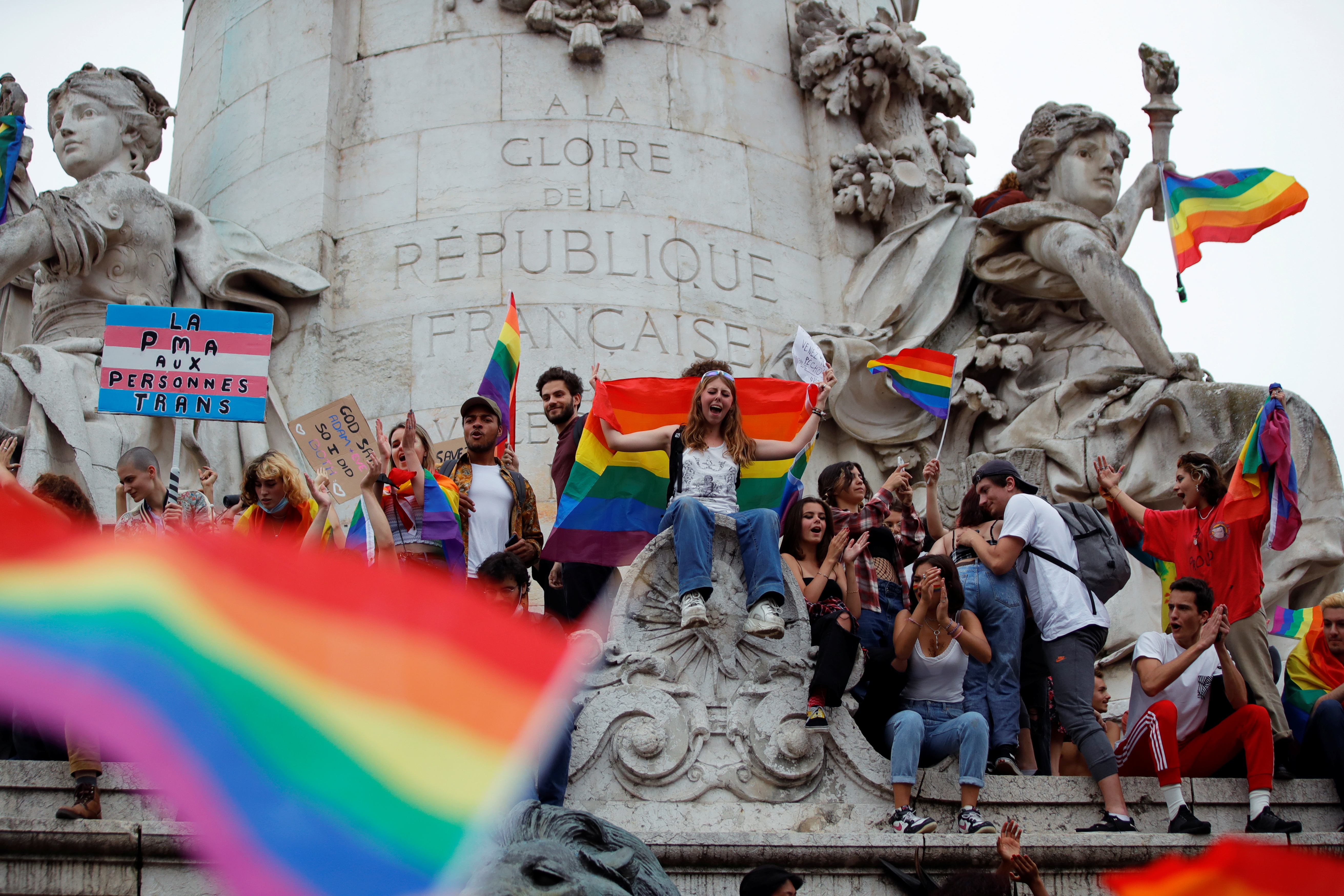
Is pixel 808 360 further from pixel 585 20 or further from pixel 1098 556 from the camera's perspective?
pixel 585 20

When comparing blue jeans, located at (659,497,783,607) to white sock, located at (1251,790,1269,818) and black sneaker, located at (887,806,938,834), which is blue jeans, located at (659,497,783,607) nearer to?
black sneaker, located at (887,806,938,834)

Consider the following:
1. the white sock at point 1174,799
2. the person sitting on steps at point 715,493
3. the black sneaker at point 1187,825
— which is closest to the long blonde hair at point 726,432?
the person sitting on steps at point 715,493

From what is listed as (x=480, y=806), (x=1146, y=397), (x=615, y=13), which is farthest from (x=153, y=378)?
(x=1146, y=397)

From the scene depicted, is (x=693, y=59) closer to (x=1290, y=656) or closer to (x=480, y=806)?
(x=1290, y=656)

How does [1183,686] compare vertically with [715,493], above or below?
below

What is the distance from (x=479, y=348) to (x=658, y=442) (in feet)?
12.4

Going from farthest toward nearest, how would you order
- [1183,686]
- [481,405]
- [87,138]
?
[87,138], [481,405], [1183,686]

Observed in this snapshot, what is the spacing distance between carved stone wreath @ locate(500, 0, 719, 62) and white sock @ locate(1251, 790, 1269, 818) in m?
8.53

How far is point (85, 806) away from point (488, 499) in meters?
2.94

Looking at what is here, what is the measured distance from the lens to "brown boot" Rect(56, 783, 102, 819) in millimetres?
6664

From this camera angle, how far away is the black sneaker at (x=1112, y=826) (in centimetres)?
732

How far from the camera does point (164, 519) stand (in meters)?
8.36

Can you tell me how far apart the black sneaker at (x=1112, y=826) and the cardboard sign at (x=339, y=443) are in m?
5.07

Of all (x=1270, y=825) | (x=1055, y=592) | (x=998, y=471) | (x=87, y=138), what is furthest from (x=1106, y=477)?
(x=87, y=138)
